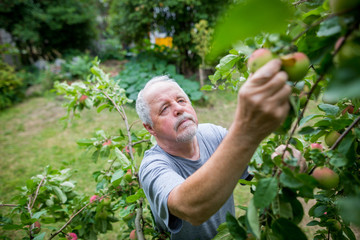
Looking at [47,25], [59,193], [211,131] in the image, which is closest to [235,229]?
[211,131]

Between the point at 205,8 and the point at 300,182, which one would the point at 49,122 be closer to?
the point at 205,8

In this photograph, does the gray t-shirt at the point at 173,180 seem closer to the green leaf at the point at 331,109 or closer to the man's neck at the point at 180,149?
the man's neck at the point at 180,149

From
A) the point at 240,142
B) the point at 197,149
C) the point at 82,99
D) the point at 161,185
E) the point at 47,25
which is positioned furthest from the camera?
the point at 47,25

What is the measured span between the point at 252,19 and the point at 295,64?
0.19 metres

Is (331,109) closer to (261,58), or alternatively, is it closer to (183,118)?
(261,58)

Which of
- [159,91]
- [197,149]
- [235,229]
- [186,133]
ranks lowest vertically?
[197,149]

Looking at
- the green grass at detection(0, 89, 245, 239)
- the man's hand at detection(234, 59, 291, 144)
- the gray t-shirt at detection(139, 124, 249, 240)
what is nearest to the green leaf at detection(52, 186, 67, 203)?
the gray t-shirt at detection(139, 124, 249, 240)

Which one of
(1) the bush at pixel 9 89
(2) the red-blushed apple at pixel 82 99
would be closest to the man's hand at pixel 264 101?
(2) the red-blushed apple at pixel 82 99

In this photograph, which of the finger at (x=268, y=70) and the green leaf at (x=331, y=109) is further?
the green leaf at (x=331, y=109)

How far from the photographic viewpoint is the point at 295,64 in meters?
0.43

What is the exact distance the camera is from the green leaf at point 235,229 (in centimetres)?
53

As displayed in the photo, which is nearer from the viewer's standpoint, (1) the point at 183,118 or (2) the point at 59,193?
(1) the point at 183,118

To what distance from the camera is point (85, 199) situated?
1581 millimetres

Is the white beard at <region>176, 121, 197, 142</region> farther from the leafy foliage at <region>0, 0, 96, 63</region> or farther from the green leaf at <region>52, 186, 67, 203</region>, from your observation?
the leafy foliage at <region>0, 0, 96, 63</region>
